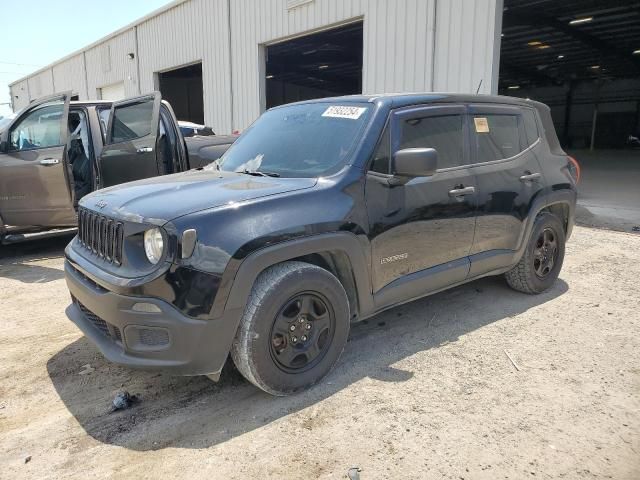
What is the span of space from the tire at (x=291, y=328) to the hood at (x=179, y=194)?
18.9 inches

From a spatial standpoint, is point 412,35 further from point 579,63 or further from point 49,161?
point 579,63

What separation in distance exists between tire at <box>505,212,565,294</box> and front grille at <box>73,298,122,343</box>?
11.5ft

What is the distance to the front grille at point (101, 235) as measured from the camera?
109 inches

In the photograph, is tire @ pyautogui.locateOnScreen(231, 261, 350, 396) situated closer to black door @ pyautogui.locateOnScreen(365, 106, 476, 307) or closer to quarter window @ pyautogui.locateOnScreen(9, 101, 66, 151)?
black door @ pyautogui.locateOnScreen(365, 106, 476, 307)

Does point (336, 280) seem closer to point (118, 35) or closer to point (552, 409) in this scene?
point (552, 409)

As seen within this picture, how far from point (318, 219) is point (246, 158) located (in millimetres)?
1134

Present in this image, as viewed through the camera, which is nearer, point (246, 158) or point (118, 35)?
point (246, 158)

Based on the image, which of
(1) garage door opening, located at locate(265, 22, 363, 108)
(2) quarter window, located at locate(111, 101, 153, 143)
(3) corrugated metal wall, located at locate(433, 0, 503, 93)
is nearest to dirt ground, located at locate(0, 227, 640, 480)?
(2) quarter window, located at locate(111, 101, 153, 143)

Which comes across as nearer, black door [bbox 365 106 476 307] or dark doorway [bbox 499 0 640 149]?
black door [bbox 365 106 476 307]

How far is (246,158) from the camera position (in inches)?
147

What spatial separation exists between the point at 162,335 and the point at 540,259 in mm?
3650

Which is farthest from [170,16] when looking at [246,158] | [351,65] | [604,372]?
[604,372]

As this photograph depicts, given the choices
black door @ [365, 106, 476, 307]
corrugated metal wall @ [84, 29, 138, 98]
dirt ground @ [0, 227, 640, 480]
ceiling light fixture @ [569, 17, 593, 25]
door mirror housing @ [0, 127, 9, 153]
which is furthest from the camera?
corrugated metal wall @ [84, 29, 138, 98]

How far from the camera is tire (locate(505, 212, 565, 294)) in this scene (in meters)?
4.54
